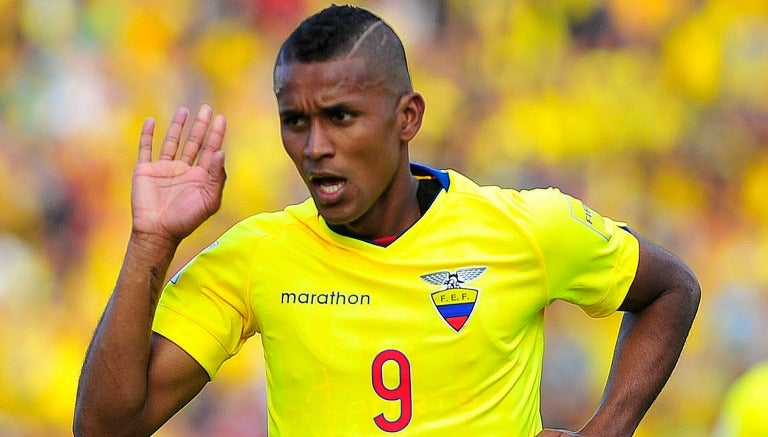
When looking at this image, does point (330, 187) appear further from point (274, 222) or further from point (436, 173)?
point (436, 173)

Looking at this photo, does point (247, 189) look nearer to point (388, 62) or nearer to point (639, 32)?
point (639, 32)

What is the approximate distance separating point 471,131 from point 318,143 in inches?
157

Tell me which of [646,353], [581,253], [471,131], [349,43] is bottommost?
[471,131]

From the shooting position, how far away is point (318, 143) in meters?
2.88

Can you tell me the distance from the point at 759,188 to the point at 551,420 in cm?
180

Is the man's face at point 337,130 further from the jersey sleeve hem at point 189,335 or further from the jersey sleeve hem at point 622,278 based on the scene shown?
the jersey sleeve hem at point 622,278

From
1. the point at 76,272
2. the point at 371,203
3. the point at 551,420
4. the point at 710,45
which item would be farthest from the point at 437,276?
the point at 710,45

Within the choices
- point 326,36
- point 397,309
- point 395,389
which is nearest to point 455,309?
point 397,309

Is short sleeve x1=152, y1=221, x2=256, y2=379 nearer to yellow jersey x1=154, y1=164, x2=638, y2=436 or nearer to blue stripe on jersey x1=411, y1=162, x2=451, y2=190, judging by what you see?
yellow jersey x1=154, y1=164, x2=638, y2=436

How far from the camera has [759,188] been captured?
6.84 meters

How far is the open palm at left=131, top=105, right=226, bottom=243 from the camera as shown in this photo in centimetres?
292

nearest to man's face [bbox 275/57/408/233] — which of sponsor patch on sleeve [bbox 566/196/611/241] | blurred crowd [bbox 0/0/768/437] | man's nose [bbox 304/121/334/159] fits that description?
man's nose [bbox 304/121/334/159]

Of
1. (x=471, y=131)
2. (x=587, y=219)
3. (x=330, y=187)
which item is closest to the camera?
(x=330, y=187)

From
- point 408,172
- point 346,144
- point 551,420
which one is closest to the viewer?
point 346,144
